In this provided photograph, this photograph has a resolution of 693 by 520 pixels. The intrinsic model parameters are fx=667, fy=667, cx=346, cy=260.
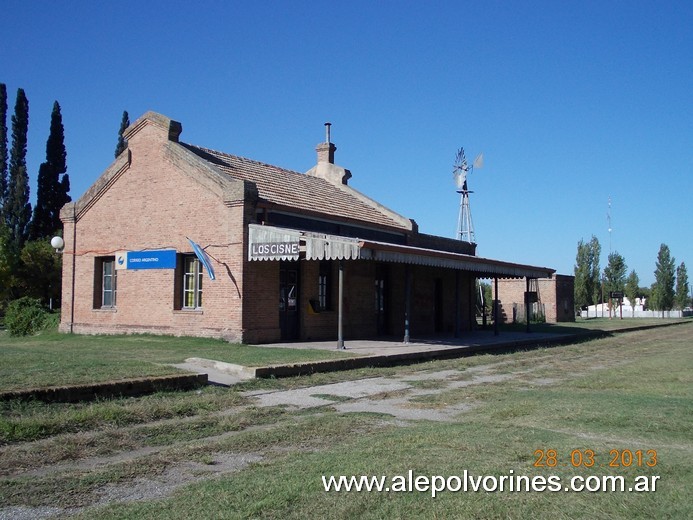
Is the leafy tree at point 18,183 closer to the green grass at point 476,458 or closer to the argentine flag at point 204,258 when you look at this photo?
the argentine flag at point 204,258

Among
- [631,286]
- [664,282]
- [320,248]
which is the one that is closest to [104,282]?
[320,248]

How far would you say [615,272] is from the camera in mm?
65062

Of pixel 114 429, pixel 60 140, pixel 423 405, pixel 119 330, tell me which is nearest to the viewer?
pixel 114 429

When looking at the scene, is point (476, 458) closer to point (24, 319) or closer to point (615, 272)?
point (24, 319)

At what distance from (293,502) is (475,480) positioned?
1515mm

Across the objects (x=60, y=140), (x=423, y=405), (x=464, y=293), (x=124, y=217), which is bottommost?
(x=423, y=405)

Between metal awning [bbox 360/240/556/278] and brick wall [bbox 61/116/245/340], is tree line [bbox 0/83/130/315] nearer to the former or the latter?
brick wall [bbox 61/116/245/340]

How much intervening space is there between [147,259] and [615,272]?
179ft

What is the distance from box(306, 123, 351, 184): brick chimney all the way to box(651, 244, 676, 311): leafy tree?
53.1 metres

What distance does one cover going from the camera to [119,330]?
2181 centimetres

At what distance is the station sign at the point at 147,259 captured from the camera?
2050 centimetres

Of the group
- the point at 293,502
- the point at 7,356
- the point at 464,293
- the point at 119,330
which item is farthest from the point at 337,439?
the point at 464,293

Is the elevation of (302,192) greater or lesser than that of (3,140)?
lesser

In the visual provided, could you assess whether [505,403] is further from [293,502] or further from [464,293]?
[464,293]
